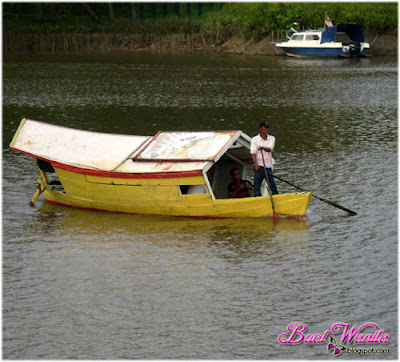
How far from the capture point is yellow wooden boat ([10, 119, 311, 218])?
16859 mm

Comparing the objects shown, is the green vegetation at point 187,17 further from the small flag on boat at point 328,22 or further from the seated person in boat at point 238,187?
the seated person in boat at point 238,187

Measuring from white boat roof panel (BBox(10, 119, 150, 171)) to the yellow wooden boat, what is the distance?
0.02 metres

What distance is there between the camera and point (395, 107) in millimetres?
33344

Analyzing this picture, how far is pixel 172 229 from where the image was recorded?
55.4 feet

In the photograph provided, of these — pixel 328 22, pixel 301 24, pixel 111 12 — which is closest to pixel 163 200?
pixel 328 22

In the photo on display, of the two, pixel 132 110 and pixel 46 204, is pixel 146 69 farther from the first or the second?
pixel 46 204

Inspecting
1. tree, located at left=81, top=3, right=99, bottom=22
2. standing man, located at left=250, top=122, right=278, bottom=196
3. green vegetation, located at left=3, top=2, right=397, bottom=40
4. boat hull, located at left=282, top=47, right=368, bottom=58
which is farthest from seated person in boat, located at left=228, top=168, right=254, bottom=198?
tree, located at left=81, top=3, right=99, bottom=22

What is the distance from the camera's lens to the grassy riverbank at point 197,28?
63.2 meters

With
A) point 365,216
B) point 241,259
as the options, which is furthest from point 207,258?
point 365,216

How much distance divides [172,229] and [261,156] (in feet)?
7.69

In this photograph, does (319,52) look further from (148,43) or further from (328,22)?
(148,43)

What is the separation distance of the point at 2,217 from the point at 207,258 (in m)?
5.36


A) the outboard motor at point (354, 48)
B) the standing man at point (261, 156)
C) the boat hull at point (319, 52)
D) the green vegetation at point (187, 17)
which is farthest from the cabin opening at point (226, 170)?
the green vegetation at point (187, 17)

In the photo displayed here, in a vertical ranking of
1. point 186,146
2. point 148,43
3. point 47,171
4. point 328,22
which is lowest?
point 148,43
